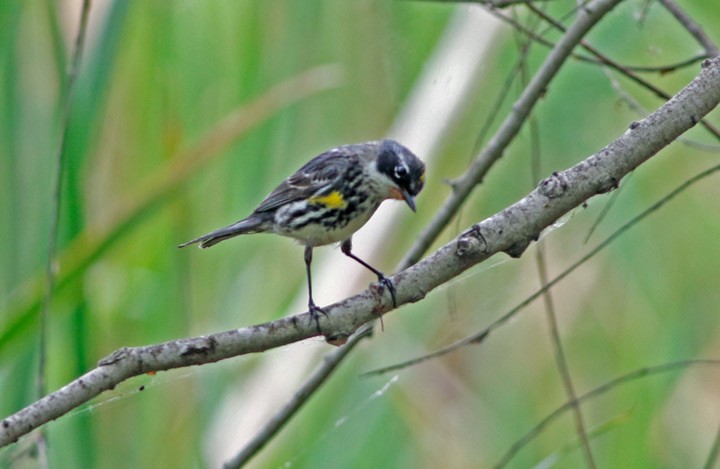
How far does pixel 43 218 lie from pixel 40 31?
944mm

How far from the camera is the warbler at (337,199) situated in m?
2.57

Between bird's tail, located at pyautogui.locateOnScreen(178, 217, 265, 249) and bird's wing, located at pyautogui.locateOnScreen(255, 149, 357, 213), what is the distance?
48 mm

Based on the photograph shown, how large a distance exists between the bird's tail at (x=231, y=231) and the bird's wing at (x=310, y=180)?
48mm

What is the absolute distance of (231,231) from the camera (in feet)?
8.18

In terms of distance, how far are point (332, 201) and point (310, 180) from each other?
149mm

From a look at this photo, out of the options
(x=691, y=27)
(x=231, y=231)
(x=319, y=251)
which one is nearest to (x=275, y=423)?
(x=231, y=231)

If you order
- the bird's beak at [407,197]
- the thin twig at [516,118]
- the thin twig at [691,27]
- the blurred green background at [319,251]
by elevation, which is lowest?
the blurred green background at [319,251]

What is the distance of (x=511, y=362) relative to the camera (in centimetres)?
359

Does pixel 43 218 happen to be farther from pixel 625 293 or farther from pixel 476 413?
pixel 625 293

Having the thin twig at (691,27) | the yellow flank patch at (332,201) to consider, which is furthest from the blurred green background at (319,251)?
the thin twig at (691,27)

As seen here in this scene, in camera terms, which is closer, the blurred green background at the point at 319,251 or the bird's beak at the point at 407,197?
the bird's beak at the point at 407,197

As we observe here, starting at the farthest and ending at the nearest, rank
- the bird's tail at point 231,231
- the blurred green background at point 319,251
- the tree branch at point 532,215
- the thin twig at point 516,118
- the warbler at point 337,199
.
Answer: the blurred green background at point 319,251 < the warbler at point 337,199 < the bird's tail at point 231,231 < the thin twig at point 516,118 < the tree branch at point 532,215

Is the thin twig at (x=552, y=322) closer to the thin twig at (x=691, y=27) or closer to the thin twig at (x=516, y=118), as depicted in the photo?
the thin twig at (x=516, y=118)

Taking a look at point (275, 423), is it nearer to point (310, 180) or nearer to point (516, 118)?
point (310, 180)
